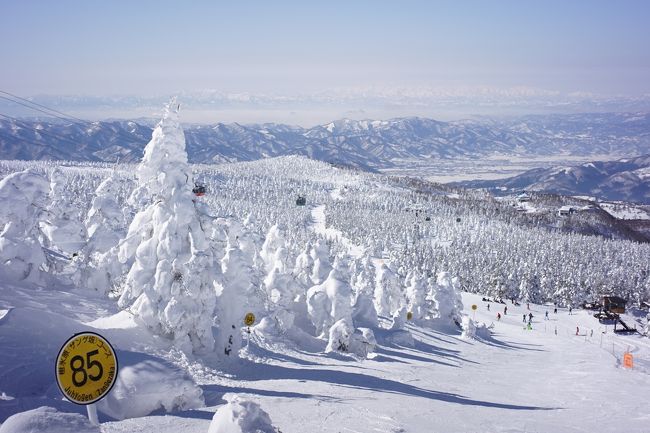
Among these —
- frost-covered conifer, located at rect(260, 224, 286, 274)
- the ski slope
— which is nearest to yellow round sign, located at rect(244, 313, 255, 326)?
the ski slope

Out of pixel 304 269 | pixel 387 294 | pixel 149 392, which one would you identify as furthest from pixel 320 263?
pixel 149 392

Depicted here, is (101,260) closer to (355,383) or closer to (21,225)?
(21,225)

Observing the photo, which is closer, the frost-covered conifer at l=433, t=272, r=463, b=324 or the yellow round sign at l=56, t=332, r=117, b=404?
the yellow round sign at l=56, t=332, r=117, b=404

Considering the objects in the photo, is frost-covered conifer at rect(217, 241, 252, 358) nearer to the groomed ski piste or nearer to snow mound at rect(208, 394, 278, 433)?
the groomed ski piste

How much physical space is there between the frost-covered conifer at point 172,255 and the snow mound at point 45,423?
13.4 m

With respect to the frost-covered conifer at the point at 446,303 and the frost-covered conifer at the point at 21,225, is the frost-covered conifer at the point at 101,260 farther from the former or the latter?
the frost-covered conifer at the point at 446,303

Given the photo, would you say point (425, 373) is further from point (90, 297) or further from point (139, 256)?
point (90, 297)

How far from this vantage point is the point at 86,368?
7887mm

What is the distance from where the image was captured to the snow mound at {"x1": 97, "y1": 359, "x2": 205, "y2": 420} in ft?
45.4

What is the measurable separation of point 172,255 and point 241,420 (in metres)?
13.8

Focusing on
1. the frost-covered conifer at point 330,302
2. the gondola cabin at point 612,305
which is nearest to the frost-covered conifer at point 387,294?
the frost-covered conifer at point 330,302

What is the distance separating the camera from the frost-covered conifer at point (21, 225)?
27.4 meters

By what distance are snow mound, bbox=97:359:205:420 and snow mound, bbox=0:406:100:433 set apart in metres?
5.59

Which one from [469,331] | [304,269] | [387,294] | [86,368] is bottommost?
[387,294]
